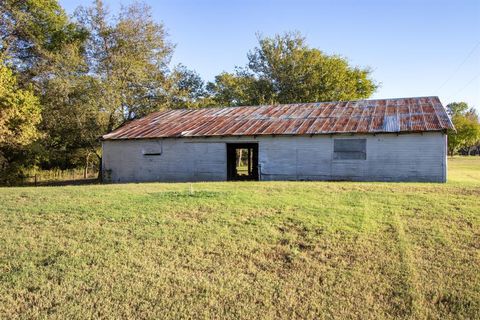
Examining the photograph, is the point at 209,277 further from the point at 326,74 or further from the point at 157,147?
the point at 326,74

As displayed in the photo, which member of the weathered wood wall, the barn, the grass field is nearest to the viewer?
the grass field

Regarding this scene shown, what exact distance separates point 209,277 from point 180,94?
85.6ft

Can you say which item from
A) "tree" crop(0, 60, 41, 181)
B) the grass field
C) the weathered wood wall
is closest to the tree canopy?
"tree" crop(0, 60, 41, 181)

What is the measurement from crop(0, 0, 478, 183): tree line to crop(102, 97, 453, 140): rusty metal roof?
152 inches

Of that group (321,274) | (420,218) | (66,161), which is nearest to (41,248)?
(321,274)

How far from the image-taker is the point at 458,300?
5207 millimetres

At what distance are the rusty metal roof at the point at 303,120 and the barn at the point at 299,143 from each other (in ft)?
0.15

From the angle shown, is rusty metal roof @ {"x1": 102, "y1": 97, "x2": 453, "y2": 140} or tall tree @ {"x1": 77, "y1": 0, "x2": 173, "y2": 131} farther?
tall tree @ {"x1": 77, "y1": 0, "x2": 173, "y2": 131}

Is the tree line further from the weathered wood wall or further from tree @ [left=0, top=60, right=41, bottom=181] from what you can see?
the weathered wood wall

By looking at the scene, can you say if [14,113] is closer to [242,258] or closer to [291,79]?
[242,258]

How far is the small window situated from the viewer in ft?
56.9

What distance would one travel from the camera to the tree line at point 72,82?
23859mm

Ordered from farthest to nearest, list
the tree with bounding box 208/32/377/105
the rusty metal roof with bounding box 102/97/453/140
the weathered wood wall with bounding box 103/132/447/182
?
the tree with bounding box 208/32/377/105 < the rusty metal roof with bounding box 102/97/453/140 < the weathered wood wall with bounding box 103/132/447/182

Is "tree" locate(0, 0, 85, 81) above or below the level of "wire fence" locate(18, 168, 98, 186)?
above
